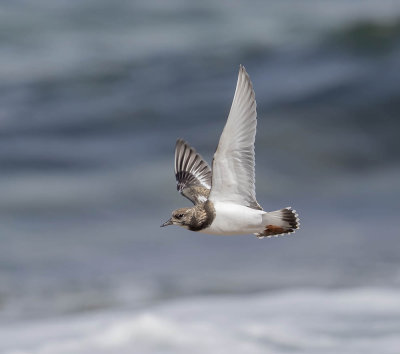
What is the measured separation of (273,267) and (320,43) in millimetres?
9278

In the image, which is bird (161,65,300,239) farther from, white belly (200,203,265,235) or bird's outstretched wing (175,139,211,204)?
bird's outstretched wing (175,139,211,204)

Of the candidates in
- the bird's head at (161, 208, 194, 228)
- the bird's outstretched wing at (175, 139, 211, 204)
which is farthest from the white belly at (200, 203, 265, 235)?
the bird's outstretched wing at (175, 139, 211, 204)

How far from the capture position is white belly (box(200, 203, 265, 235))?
18.1ft

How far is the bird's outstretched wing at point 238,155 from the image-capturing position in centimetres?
529

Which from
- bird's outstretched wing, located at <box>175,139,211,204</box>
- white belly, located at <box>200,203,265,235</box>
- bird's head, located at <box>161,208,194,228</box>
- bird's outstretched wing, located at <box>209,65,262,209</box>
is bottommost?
white belly, located at <box>200,203,265,235</box>

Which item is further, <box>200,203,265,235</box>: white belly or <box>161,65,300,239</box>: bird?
<box>200,203,265,235</box>: white belly

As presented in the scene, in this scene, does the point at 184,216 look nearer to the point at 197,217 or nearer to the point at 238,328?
the point at 197,217

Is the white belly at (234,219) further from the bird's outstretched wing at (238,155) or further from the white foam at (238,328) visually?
the white foam at (238,328)

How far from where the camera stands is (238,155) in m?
5.50

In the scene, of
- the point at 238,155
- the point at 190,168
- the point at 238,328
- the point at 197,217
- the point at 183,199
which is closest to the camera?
the point at 238,155

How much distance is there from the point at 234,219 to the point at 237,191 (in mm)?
173

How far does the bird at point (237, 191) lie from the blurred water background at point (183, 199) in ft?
14.0

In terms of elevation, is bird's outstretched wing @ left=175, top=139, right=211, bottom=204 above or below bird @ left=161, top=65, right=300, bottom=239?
above

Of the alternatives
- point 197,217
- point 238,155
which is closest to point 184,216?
point 197,217
